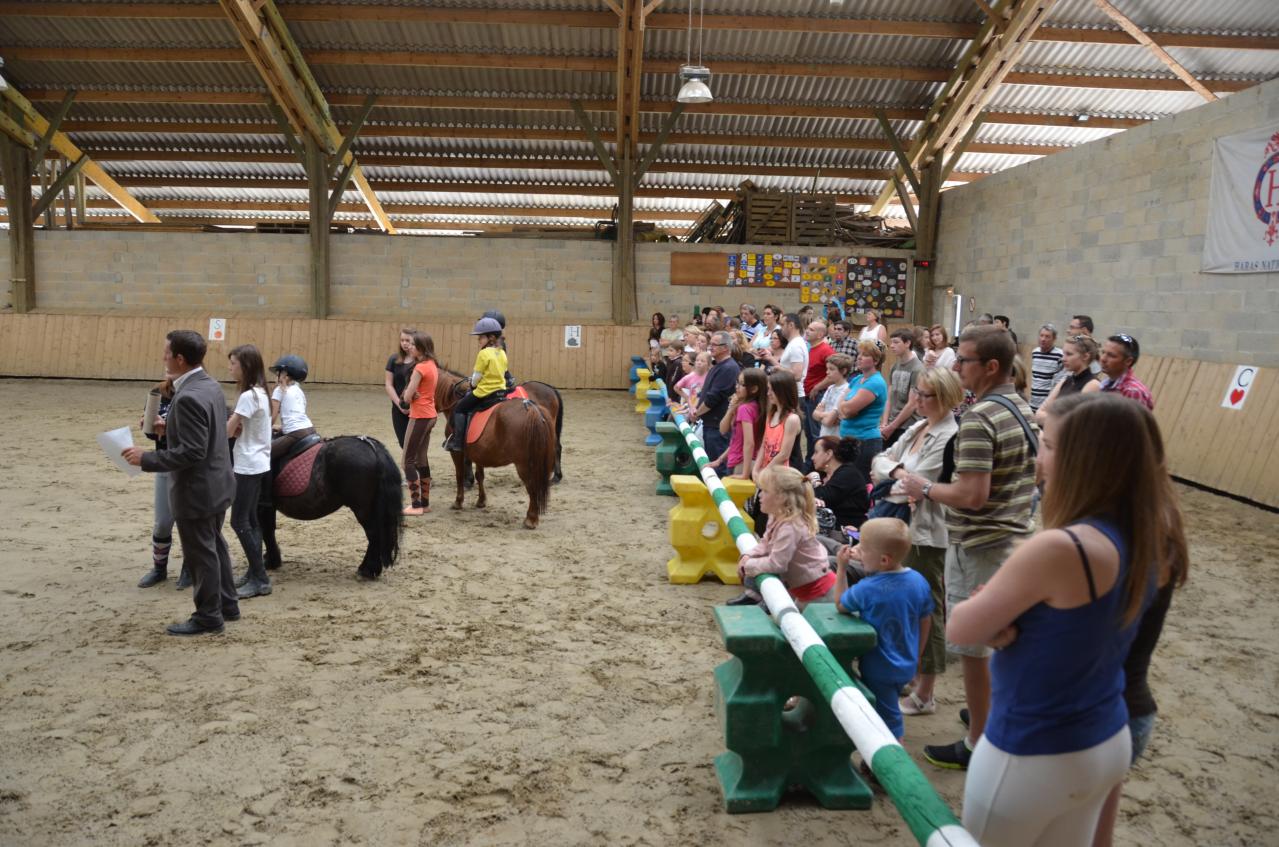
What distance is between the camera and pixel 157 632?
562 cm

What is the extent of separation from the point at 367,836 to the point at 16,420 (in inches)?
507

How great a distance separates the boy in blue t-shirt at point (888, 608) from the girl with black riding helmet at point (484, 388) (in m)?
5.26

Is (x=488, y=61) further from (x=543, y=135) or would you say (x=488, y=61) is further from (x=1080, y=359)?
(x=1080, y=359)

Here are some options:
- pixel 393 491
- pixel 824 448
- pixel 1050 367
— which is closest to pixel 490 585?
pixel 393 491

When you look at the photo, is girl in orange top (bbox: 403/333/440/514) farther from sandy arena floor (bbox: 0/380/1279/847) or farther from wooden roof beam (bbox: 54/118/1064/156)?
wooden roof beam (bbox: 54/118/1064/156)

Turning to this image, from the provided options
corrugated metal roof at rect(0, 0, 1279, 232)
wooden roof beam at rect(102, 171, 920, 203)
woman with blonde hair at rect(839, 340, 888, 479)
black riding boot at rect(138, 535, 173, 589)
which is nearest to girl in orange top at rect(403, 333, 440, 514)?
black riding boot at rect(138, 535, 173, 589)

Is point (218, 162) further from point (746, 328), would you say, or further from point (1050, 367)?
point (1050, 367)

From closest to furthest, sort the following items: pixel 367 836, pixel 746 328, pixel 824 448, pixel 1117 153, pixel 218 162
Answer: pixel 367 836 → pixel 824 448 → pixel 1117 153 → pixel 746 328 → pixel 218 162

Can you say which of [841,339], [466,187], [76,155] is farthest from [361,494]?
[76,155]

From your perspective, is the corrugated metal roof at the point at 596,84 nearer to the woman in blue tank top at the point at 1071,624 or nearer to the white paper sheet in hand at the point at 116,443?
the white paper sheet in hand at the point at 116,443

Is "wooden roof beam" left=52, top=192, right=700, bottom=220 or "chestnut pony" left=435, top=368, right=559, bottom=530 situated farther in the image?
"wooden roof beam" left=52, top=192, right=700, bottom=220

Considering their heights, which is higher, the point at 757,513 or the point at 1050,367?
the point at 1050,367

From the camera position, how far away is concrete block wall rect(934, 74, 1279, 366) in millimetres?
10547

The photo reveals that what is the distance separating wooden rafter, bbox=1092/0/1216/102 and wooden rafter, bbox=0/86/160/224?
17.5 m
